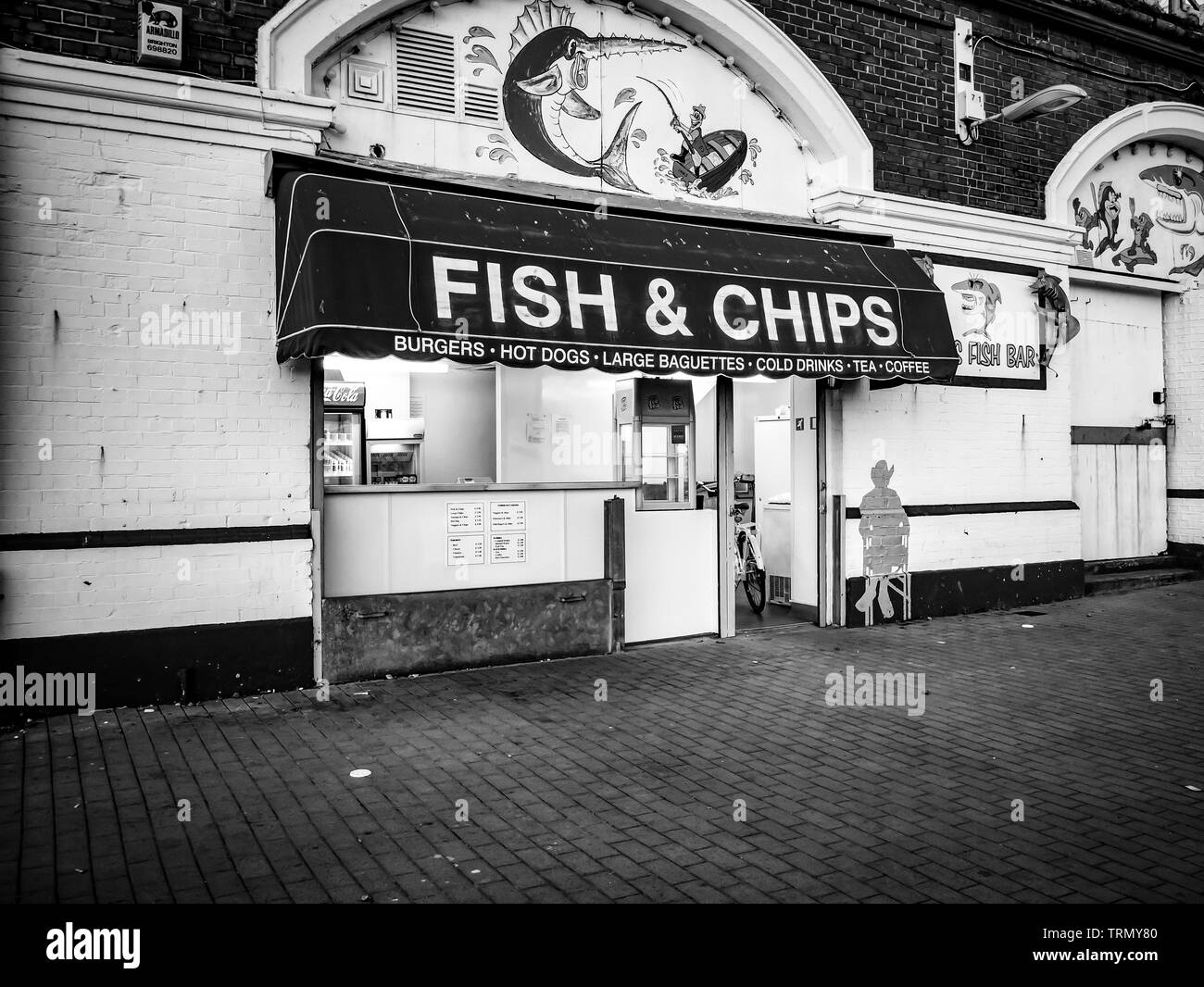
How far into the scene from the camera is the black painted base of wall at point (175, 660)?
6188 millimetres

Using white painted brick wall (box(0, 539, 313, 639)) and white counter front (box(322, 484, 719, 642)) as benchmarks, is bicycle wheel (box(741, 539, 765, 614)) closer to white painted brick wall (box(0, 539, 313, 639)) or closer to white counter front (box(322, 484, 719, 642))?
white counter front (box(322, 484, 719, 642))

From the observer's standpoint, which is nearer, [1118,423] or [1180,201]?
[1118,423]

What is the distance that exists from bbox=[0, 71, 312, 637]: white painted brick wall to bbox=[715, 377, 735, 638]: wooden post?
12.6 feet

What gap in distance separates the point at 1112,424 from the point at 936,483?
3.59 meters

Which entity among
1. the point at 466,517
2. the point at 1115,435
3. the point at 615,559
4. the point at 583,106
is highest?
the point at 583,106

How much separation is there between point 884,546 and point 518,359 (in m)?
4.80

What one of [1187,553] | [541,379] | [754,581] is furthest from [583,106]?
[1187,553]

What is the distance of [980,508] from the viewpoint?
10.4 meters

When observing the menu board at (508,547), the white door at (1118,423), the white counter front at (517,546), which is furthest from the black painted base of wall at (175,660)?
the white door at (1118,423)

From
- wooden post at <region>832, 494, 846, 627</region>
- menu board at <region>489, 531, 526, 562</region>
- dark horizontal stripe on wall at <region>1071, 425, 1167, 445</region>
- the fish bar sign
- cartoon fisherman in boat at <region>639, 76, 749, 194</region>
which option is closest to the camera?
the fish bar sign

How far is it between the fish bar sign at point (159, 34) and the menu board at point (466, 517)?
12.1 feet

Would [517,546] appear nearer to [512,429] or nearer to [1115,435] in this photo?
[512,429]

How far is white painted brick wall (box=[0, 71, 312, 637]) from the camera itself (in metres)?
6.21

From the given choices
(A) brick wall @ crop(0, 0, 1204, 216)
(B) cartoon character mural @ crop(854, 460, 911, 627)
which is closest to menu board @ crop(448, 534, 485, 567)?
(B) cartoon character mural @ crop(854, 460, 911, 627)
